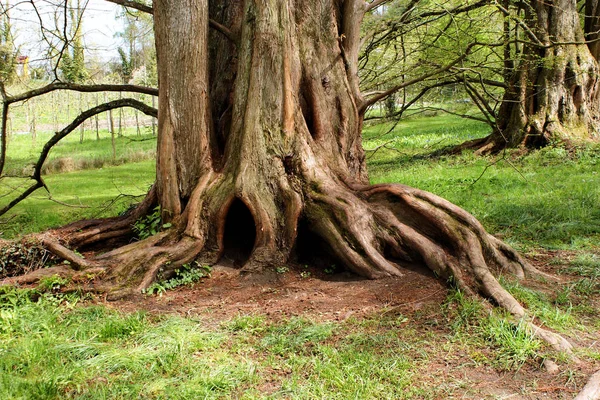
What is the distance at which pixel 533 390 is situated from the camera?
117 inches

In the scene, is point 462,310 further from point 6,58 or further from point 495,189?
point 6,58

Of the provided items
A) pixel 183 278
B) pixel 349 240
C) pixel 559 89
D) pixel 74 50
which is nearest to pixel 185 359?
pixel 183 278

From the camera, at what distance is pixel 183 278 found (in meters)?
4.93

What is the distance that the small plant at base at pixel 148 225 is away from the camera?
5566mm

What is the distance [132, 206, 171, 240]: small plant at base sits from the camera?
5.57 metres

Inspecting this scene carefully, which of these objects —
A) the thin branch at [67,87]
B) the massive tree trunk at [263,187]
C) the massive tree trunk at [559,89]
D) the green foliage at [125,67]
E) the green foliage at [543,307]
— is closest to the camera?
the green foliage at [543,307]

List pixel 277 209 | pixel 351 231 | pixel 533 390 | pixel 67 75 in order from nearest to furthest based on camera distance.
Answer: pixel 533 390 → pixel 351 231 → pixel 277 209 → pixel 67 75

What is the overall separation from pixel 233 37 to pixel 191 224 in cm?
224

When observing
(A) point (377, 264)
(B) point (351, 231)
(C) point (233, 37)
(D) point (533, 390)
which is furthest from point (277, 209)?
(D) point (533, 390)

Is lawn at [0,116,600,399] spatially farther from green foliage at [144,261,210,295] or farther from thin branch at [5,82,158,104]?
thin branch at [5,82,158,104]

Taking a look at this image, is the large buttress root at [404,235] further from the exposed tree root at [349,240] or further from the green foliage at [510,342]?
the green foliage at [510,342]

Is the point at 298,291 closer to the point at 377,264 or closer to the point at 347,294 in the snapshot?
the point at 347,294

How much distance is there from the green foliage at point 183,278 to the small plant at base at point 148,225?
0.68m

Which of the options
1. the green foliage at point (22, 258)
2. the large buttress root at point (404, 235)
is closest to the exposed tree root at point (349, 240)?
the large buttress root at point (404, 235)
